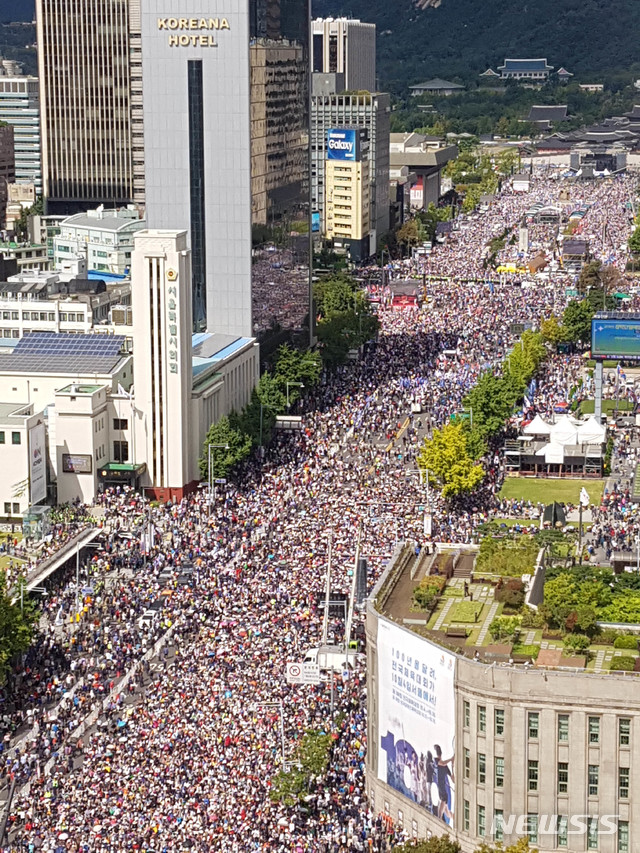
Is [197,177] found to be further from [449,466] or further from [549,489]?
[549,489]

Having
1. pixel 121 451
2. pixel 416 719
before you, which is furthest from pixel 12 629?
pixel 121 451

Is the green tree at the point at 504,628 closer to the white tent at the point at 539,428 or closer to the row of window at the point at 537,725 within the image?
the row of window at the point at 537,725

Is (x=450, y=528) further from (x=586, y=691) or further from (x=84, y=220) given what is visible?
(x=84, y=220)

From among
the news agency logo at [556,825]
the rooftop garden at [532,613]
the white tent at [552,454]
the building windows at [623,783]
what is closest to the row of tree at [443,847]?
the news agency logo at [556,825]

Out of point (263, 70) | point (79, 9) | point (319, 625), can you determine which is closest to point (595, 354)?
point (263, 70)

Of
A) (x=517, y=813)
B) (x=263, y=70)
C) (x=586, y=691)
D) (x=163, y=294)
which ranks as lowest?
(x=517, y=813)

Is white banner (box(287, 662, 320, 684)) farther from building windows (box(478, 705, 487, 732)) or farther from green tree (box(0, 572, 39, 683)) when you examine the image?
building windows (box(478, 705, 487, 732))
